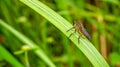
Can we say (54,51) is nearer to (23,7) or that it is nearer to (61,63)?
(61,63)

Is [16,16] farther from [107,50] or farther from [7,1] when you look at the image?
[107,50]

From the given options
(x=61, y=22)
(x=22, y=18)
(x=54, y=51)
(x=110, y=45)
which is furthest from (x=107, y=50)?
Answer: (x=61, y=22)

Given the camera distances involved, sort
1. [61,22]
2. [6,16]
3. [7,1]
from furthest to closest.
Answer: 1. [6,16]
2. [7,1]
3. [61,22]

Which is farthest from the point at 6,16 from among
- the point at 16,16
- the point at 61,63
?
the point at 61,63

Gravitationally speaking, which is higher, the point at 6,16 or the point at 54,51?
the point at 6,16

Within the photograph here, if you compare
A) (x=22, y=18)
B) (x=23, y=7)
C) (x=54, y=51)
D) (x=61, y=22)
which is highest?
(x=23, y=7)

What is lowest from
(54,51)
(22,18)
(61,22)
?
(61,22)

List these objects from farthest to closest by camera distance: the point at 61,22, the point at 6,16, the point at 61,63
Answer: the point at 61,63 < the point at 6,16 < the point at 61,22

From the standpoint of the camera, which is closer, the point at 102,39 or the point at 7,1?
the point at 7,1

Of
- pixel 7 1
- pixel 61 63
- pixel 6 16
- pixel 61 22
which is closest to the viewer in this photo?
pixel 61 22
